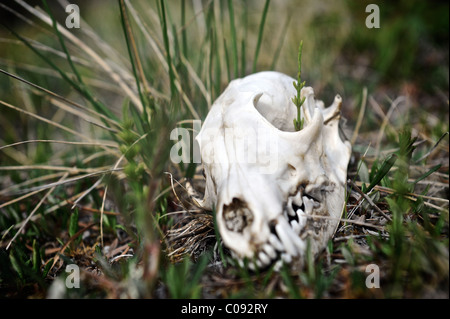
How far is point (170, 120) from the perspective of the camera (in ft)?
4.60

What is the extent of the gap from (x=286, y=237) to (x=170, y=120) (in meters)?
0.67

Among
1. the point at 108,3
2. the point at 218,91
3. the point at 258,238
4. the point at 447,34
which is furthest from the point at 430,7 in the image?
the point at 108,3

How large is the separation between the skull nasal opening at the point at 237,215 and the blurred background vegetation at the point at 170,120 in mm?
188

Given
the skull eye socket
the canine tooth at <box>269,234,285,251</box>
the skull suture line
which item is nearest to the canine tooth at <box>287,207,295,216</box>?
the skull suture line

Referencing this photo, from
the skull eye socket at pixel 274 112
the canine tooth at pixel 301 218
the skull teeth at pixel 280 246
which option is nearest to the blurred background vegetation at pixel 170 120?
the skull teeth at pixel 280 246

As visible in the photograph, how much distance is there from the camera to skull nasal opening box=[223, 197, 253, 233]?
4.01ft

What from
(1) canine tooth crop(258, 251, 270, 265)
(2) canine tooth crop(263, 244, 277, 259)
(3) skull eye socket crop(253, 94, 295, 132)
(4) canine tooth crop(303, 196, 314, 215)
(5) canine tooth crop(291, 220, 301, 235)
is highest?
(3) skull eye socket crop(253, 94, 295, 132)

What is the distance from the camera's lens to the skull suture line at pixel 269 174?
1.20m

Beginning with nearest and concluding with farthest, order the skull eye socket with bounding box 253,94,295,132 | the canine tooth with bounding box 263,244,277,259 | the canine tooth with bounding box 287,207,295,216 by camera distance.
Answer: the canine tooth with bounding box 263,244,277,259 → the canine tooth with bounding box 287,207,295,216 → the skull eye socket with bounding box 253,94,295,132

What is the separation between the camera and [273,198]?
1.23 metres

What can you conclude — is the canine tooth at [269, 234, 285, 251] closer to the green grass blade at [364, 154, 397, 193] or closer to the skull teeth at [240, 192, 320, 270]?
the skull teeth at [240, 192, 320, 270]

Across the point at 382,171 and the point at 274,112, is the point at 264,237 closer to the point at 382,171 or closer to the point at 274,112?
the point at 274,112

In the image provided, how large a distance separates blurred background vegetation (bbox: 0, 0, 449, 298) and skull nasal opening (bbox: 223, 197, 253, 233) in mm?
188

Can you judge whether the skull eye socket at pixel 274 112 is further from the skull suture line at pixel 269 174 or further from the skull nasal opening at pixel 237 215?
the skull nasal opening at pixel 237 215
